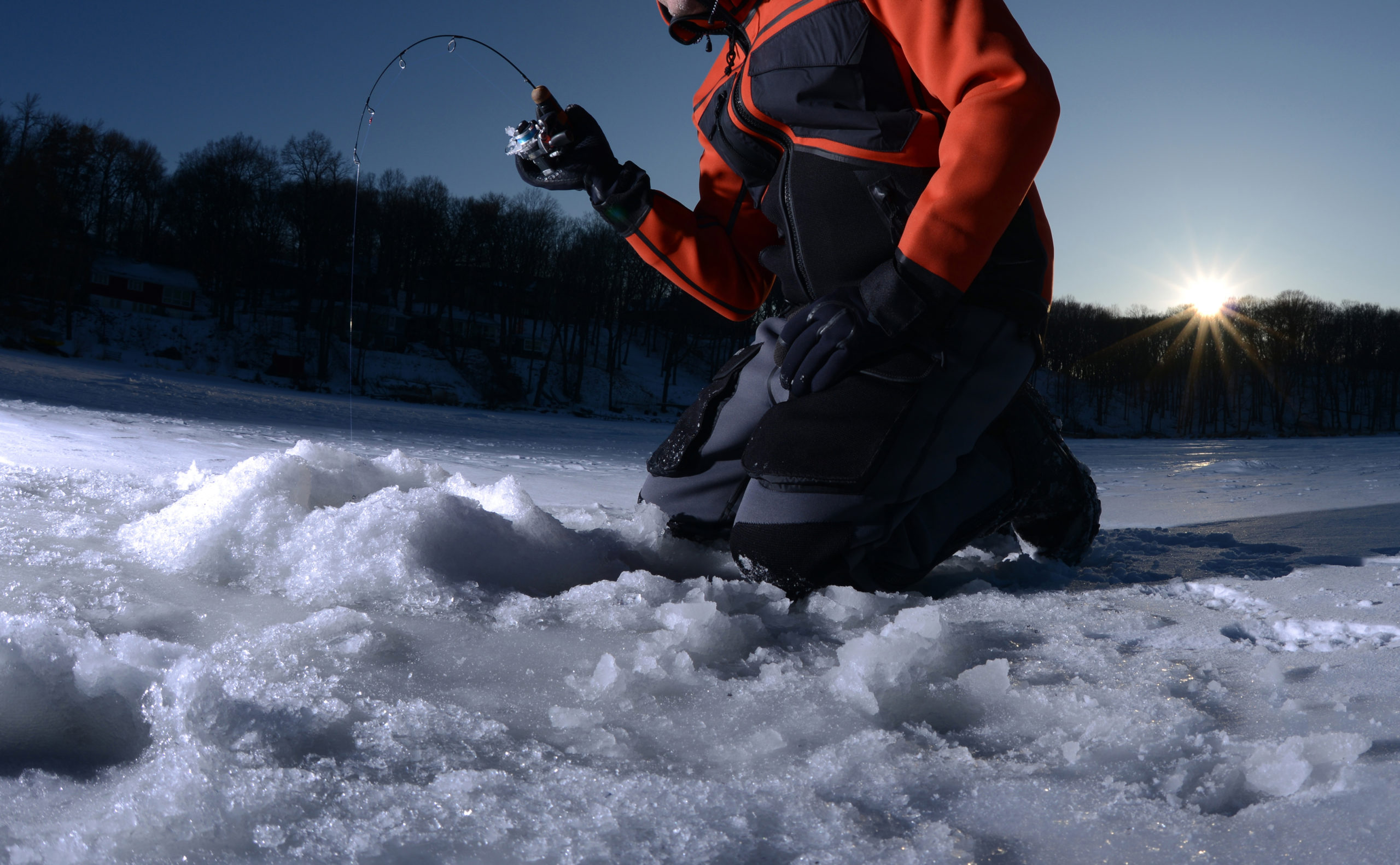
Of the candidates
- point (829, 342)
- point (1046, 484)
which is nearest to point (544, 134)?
point (829, 342)

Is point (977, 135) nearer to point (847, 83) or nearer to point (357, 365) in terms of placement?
point (847, 83)

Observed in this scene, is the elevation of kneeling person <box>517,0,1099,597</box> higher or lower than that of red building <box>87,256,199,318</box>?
lower

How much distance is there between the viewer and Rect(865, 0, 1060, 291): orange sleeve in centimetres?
127

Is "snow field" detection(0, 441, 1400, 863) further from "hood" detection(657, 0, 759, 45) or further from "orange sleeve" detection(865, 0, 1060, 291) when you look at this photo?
"hood" detection(657, 0, 759, 45)

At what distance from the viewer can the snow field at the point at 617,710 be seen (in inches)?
20.7

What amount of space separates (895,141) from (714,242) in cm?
61

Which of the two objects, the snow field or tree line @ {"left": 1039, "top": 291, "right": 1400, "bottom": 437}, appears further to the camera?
tree line @ {"left": 1039, "top": 291, "right": 1400, "bottom": 437}

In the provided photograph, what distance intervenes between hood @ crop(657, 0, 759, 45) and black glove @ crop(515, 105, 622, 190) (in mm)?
288

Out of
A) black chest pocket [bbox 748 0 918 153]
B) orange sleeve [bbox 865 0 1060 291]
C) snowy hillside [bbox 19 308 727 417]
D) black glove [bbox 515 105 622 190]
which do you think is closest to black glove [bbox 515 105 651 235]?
black glove [bbox 515 105 622 190]

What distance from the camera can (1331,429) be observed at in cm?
3809

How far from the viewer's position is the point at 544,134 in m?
1.79

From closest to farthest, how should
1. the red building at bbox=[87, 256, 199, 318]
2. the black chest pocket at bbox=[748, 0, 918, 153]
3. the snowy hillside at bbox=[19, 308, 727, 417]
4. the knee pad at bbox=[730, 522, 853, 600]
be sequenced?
the knee pad at bbox=[730, 522, 853, 600] → the black chest pocket at bbox=[748, 0, 918, 153] → the snowy hillside at bbox=[19, 308, 727, 417] → the red building at bbox=[87, 256, 199, 318]

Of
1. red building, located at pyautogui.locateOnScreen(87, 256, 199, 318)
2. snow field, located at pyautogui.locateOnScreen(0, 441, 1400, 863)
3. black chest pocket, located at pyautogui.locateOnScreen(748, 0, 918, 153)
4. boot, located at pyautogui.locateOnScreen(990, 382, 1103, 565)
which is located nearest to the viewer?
snow field, located at pyautogui.locateOnScreen(0, 441, 1400, 863)

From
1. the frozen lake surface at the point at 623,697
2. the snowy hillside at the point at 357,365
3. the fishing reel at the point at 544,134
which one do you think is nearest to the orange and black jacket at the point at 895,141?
the fishing reel at the point at 544,134
